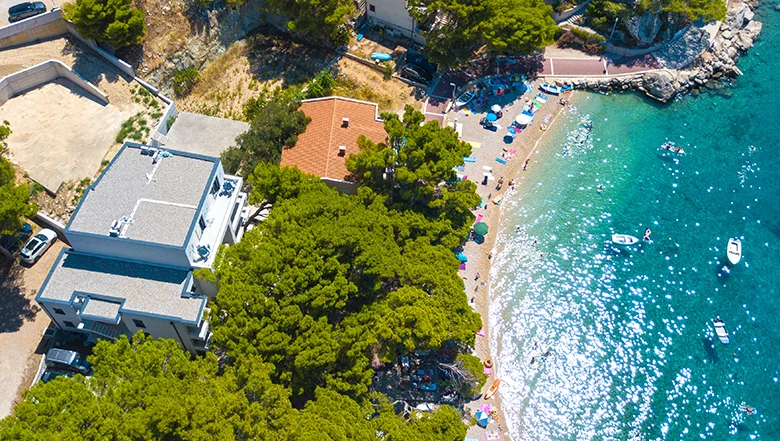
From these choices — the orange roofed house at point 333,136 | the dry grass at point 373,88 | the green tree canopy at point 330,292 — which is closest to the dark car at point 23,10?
the orange roofed house at point 333,136

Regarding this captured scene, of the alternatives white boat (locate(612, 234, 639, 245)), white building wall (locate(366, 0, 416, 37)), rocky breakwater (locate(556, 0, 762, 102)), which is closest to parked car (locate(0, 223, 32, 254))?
white building wall (locate(366, 0, 416, 37))

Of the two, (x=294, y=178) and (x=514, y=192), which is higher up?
(x=294, y=178)

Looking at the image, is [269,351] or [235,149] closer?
[269,351]

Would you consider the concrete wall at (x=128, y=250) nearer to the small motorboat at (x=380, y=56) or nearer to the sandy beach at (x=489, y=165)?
the sandy beach at (x=489, y=165)

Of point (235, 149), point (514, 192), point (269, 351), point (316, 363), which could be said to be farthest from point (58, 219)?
point (514, 192)

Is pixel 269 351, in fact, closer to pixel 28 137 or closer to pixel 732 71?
pixel 28 137

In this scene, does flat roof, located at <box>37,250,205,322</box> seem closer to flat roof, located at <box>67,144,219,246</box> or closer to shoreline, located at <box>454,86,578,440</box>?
flat roof, located at <box>67,144,219,246</box>

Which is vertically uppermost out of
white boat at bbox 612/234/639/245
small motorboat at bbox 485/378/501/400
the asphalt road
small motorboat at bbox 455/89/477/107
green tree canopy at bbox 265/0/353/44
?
the asphalt road
